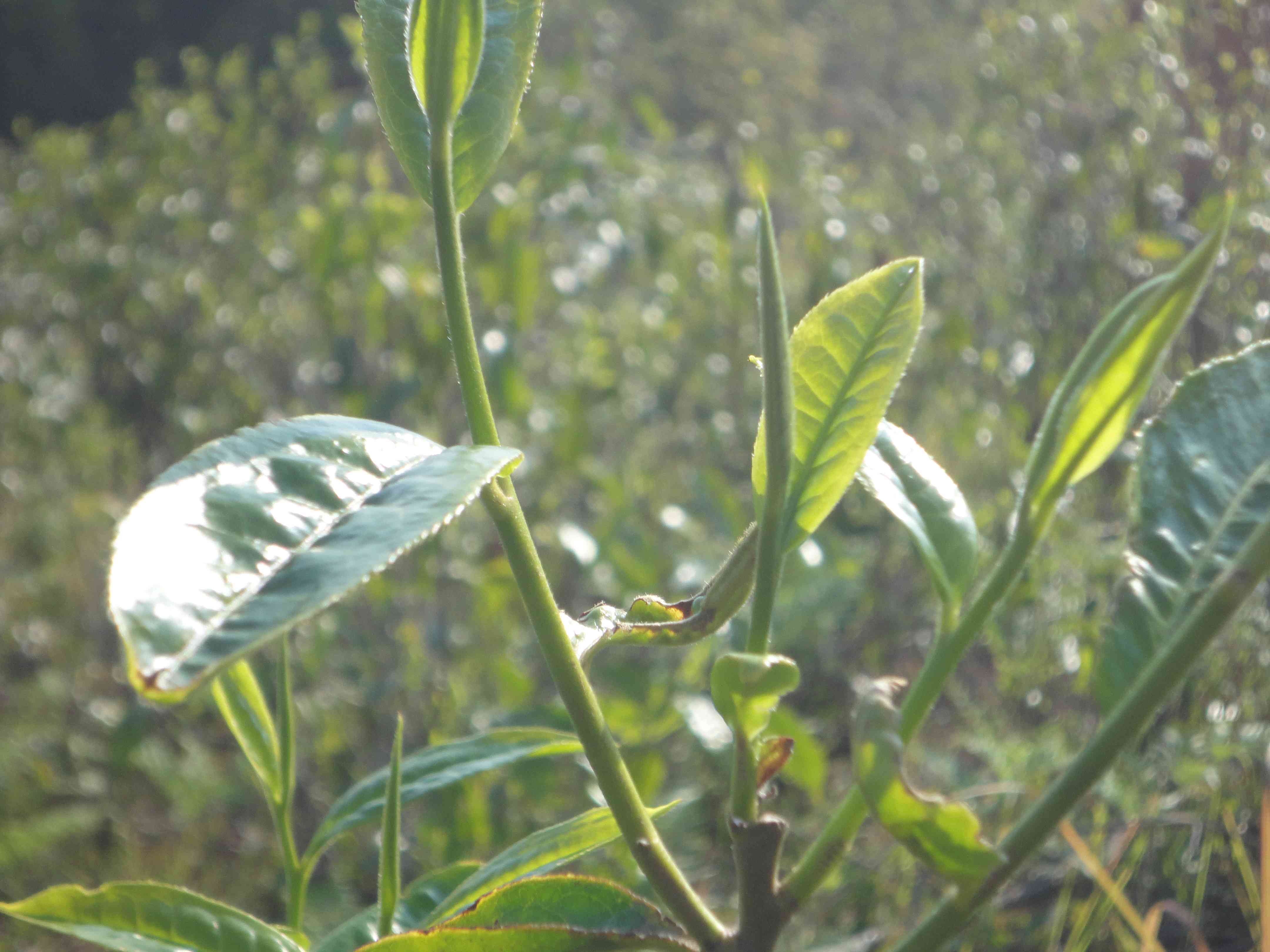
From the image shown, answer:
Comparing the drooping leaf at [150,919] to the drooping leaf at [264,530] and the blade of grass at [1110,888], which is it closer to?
the drooping leaf at [264,530]

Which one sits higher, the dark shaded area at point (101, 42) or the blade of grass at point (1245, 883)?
the dark shaded area at point (101, 42)

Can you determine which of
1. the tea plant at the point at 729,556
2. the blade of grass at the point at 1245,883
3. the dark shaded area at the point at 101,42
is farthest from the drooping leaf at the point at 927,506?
the dark shaded area at the point at 101,42

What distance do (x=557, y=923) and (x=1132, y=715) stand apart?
0.21 meters

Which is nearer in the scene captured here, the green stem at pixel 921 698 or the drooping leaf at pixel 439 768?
the green stem at pixel 921 698

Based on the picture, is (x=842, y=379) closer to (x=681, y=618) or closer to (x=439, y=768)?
(x=681, y=618)

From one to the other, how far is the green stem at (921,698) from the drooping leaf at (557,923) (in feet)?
0.16

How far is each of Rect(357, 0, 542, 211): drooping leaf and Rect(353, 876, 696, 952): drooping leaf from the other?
266 millimetres

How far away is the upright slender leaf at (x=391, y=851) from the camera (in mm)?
497

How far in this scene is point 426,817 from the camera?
6.09ft

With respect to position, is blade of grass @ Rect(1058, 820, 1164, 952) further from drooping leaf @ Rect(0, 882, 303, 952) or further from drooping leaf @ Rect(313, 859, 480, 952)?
drooping leaf @ Rect(0, 882, 303, 952)

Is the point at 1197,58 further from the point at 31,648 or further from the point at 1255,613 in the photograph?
the point at 31,648

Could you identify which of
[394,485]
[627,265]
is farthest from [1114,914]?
[627,265]

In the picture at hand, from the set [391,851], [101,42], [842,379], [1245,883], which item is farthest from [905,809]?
[101,42]

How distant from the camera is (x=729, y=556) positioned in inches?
17.3
